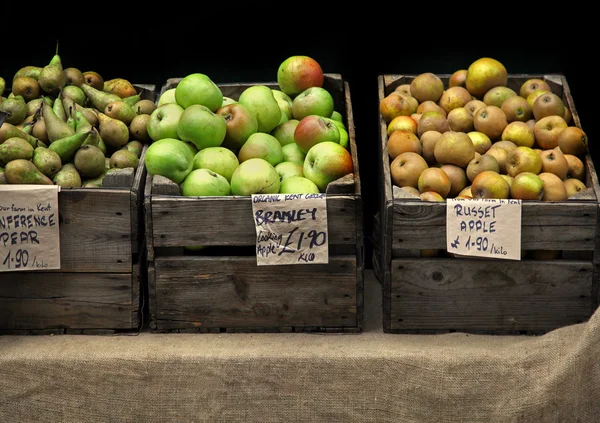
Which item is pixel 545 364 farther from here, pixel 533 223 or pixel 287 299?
pixel 287 299

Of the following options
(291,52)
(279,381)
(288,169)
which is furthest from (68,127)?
(279,381)

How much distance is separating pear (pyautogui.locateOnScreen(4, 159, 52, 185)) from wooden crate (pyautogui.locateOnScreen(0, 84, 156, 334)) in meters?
0.10

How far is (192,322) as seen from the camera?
2775mm

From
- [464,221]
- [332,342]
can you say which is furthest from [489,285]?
[332,342]

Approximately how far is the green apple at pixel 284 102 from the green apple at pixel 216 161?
1.48ft

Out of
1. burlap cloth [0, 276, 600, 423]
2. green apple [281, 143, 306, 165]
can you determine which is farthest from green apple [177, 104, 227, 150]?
burlap cloth [0, 276, 600, 423]

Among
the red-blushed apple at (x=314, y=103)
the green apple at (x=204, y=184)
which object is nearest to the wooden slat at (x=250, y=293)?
the green apple at (x=204, y=184)

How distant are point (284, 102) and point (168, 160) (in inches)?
27.3

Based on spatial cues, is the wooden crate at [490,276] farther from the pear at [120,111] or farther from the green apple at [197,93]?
the pear at [120,111]

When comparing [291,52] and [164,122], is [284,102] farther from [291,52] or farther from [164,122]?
[164,122]

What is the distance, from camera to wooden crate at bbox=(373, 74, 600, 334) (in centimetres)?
264

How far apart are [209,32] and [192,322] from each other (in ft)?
4.43

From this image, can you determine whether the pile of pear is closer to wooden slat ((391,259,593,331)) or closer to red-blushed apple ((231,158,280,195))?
red-blushed apple ((231,158,280,195))

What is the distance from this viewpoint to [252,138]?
293cm
